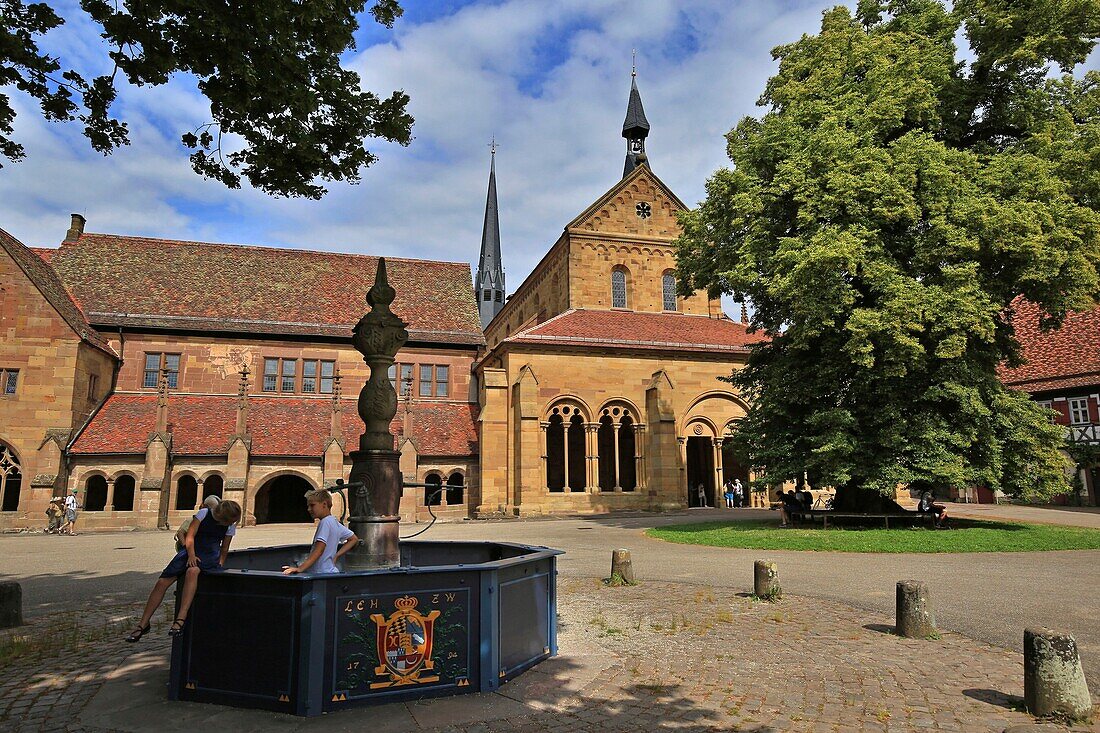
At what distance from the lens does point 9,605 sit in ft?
28.5

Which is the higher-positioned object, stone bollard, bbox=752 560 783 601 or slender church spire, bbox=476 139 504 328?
slender church spire, bbox=476 139 504 328

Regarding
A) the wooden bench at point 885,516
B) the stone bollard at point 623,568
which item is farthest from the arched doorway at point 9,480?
the wooden bench at point 885,516

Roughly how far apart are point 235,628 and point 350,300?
33.8 m

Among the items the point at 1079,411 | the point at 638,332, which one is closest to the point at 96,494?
the point at 638,332

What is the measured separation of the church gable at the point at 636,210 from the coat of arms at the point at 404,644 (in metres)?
32.2

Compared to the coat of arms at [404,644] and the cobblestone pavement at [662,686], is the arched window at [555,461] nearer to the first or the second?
the cobblestone pavement at [662,686]

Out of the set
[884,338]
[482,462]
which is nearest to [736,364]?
[482,462]

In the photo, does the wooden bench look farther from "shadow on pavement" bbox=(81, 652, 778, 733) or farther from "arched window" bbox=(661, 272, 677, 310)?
"arched window" bbox=(661, 272, 677, 310)

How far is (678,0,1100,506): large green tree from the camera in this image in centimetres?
1658

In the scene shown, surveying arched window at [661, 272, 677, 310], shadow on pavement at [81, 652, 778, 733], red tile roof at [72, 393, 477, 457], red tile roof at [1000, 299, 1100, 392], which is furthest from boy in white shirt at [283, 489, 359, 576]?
red tile roof at [1000, 299, 1100, 392]

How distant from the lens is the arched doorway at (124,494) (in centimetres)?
3073

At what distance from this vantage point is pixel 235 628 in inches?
211

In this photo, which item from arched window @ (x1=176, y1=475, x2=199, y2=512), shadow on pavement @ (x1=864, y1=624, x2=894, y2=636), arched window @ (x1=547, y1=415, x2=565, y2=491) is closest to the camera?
shadow on pavement @ (x1=864, y1=624, x2=894, y2=636)

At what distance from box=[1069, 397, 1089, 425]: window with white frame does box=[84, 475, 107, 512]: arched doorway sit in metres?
46.3
